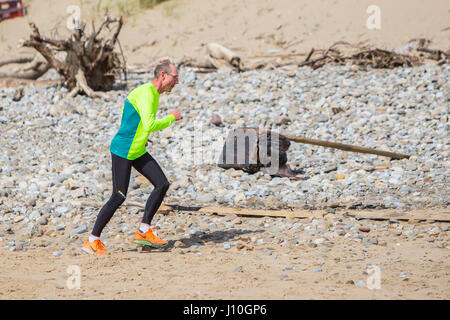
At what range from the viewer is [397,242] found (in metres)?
5.58

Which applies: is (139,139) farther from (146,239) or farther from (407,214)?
(407,214)

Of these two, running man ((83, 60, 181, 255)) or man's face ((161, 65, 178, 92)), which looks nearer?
running man ((83, 60, 181, 255))

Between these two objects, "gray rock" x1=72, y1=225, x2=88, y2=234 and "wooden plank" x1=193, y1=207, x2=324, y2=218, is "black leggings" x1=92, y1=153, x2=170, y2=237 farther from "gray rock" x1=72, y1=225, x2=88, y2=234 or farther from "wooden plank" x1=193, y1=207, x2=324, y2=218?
"wooden plank" x1=193, y1=207, x2=324, y2=218

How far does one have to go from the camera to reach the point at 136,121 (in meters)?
5.06

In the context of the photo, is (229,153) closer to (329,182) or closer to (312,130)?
(329,182)

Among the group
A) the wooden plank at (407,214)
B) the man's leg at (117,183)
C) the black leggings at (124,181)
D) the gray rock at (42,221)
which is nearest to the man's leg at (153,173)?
the black leggings at (124,181)

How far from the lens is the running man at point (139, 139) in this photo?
5.00 metres

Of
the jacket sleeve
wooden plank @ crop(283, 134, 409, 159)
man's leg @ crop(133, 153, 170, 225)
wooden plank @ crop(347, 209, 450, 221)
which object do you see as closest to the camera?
the jacket sleeve

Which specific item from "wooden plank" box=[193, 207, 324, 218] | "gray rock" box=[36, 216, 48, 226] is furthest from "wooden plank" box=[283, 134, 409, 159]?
"gray rock" box=[36, 216, 48, 226]

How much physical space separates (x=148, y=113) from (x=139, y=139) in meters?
0.24

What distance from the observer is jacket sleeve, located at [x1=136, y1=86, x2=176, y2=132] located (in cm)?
494

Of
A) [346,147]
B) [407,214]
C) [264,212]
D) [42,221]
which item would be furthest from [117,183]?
[346,147]

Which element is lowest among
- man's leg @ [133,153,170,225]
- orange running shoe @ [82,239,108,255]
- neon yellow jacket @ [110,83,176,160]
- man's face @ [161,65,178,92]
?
orange running shoe @ [82,239,108,255]

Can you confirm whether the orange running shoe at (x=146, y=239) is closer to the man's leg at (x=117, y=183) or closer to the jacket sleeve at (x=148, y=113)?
the man's leg at (x=117, y=183)
